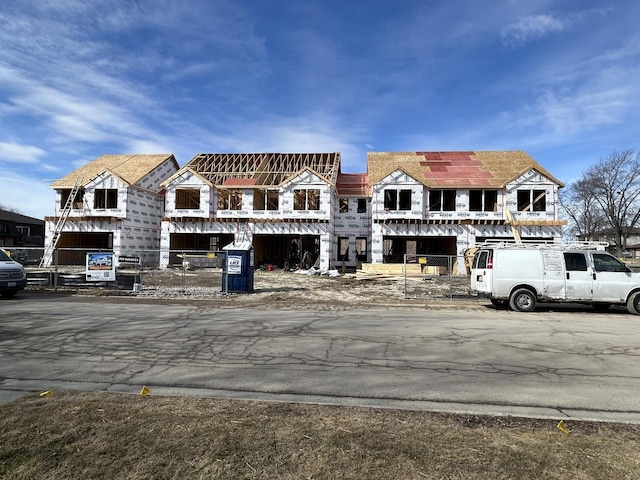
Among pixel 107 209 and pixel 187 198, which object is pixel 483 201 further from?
pixel 107 209

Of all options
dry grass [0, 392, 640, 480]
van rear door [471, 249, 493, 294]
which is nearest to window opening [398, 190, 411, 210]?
van rear door [471, 249, 493, 294]

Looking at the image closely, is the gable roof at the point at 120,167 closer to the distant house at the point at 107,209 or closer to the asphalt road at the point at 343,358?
the distant house at the point at 107,209

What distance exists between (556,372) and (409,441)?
155 inches

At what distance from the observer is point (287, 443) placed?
3537mm

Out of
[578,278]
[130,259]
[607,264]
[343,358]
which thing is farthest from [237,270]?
[130,259]

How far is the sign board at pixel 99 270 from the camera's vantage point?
55.1ft

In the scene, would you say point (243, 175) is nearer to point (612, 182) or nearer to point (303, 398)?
point (303, 398)

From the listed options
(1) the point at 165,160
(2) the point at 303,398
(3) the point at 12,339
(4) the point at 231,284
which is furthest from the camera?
(1) the point at 165,160


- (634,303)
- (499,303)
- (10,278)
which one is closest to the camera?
(634,303)

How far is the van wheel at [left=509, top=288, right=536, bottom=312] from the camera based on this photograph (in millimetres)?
12789

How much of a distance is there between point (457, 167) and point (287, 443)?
34299 mm

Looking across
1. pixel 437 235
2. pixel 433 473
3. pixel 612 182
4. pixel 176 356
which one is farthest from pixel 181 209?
pixel 612 182

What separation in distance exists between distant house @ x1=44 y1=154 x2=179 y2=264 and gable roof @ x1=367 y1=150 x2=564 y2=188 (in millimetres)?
20347

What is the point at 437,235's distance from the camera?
30.9 meters
